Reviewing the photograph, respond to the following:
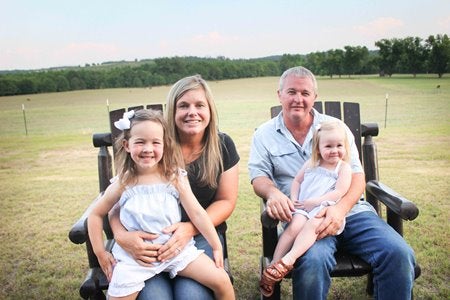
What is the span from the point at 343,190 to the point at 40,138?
11.2 meters

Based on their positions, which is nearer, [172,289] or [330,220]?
[172,289]

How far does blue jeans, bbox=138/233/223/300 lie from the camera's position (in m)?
1.81

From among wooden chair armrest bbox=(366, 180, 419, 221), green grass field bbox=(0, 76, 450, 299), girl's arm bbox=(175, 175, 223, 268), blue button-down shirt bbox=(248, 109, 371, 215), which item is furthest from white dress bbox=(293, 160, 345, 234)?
green grass field bbox=(0, 76, 450, 299)

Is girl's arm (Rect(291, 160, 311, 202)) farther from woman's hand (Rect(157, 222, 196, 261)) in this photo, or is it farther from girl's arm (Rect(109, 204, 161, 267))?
girl's arm (Rect(109, 204, 161, 267))

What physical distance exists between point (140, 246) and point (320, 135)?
1257 millimetres

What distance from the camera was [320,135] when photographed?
2.38m

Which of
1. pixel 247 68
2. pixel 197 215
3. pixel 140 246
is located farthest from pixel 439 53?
pixel 247 68

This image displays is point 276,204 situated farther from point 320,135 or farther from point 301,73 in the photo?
point 301,73

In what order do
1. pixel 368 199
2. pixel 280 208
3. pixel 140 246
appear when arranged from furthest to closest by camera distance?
1. pixel 368 199
2. pixel 280 208
3. pixel 140 246

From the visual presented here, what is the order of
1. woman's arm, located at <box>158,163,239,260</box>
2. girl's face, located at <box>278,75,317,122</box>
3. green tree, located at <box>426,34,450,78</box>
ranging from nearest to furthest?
woman's arm, located at <box>158,163,239,260</box>
girl's face, located at <box>278,75,317,122</box>
green tree, located at <box>426,34,450,78</box>

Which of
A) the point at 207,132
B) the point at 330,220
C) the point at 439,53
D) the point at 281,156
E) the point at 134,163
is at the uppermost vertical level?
the point at 439,53

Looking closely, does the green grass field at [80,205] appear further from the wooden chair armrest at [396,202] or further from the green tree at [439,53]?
the wooden chair armrest at [396,202]

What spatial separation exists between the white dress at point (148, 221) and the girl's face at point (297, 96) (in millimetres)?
1033

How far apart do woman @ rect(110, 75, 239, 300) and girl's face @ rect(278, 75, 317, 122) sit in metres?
0.52
